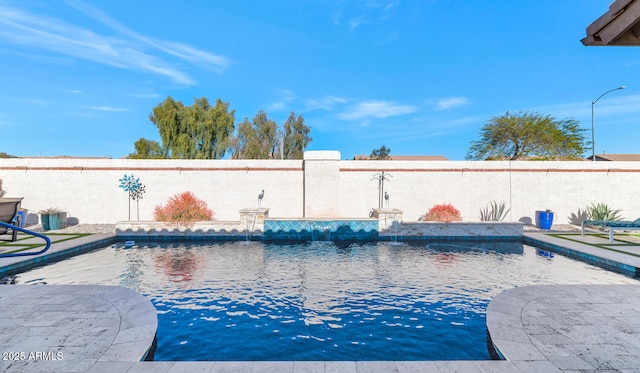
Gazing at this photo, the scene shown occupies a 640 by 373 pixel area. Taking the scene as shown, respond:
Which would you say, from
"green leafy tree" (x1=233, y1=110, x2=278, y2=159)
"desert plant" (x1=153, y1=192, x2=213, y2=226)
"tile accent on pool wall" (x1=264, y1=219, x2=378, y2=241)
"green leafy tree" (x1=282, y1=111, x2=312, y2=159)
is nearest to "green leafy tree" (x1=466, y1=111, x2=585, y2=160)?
"tile accent on pool wall" (x1=264, y1=219, x2=378, y2=241)

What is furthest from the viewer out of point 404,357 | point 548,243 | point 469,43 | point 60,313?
point 469,43

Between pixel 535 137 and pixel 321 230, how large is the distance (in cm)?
2037

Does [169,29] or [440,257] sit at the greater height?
[169,29]

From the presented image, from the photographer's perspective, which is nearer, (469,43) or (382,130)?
(469,43)

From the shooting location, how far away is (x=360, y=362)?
314 centimetres

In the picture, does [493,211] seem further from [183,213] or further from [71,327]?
[71,327]

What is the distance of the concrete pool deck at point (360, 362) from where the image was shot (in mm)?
2996

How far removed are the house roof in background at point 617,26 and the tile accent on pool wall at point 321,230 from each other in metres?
10.1

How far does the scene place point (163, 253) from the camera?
31.3ft

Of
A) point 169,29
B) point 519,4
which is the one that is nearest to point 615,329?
point 519,4

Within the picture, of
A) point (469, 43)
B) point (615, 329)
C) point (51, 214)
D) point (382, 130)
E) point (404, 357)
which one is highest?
point (469, 43)

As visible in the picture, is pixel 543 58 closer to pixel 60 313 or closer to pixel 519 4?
pixel 519 4

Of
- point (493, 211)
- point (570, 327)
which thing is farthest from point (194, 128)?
point (570, 327)

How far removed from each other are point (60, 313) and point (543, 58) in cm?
2141
